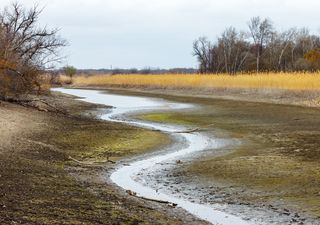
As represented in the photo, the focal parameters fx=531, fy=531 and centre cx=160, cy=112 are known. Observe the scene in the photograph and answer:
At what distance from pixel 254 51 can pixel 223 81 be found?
46.3 m

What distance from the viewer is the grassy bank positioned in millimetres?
9156

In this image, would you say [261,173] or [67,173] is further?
[261,173]

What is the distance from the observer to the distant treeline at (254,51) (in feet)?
286

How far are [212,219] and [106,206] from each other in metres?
1.60

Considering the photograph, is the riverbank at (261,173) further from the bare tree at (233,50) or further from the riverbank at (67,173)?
the bare tree at (233,50)

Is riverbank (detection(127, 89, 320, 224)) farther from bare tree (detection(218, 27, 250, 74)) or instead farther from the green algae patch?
bare tree (detection(218, 27, 250, 74))

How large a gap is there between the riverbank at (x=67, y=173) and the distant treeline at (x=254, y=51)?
68693 millimetres

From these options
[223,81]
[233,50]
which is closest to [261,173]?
[223,81]

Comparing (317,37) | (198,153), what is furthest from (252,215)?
(317,37)

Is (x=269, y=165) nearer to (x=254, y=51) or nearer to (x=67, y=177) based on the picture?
(x=67, y=177)

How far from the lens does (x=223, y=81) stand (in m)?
48.3

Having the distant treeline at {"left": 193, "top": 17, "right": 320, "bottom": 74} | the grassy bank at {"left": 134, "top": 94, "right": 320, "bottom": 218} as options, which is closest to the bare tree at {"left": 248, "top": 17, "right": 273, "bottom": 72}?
the distant treeline at {"left": 193, "top": 17, "right": 320, "bottom": 74}

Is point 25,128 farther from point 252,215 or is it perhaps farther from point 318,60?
point 318,60

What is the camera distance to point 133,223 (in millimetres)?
7113
